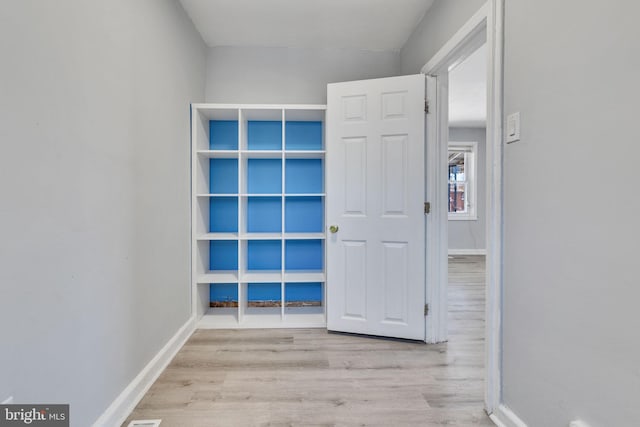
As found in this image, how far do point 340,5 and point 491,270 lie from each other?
217 cm

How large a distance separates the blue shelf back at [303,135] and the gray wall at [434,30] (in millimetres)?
1021

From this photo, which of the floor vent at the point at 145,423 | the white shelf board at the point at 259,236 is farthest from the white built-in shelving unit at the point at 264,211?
the floor vent at the point at 145,423

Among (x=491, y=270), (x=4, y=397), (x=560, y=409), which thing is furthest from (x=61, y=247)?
(x=560, y=409)

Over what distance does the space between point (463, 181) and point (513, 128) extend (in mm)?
5478

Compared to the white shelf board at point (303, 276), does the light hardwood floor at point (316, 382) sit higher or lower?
lower

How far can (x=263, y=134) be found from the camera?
289 cm

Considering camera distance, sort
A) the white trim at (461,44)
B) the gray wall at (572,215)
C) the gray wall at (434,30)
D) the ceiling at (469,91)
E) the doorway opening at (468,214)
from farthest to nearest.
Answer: the ceiling at (469,91)
the doorway opening at (468,214)
the gray wall at (434,30)
the white trim at (461,44)
the gray wall at (572,215)

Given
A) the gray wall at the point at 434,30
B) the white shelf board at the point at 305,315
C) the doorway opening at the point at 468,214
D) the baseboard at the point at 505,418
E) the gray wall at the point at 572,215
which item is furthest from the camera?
the white shelf board at the point at 305,315

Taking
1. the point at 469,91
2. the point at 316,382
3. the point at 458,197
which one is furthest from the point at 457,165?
the point at 316,382

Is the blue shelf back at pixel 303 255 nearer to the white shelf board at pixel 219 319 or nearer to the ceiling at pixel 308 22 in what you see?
the white shelf board at pixel 219 319

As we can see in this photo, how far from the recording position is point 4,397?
0.90m

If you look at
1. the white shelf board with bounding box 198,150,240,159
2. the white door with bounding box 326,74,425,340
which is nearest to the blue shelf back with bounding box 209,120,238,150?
the white shelf board with bounding box 198,150,240,159

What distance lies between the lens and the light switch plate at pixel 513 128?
1.33m

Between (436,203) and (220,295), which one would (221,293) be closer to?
(220,295)
